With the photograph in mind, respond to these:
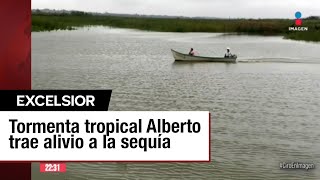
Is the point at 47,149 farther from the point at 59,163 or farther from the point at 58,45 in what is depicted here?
the point at 58,45

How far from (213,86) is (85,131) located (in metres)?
1.93

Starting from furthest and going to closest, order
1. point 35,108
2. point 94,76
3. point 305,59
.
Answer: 1. point 305,59
2. point 94,76
3. point 35,108

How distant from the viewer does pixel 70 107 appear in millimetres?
4617

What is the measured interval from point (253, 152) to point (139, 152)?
1.68 metres

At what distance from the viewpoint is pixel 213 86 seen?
5930 mm

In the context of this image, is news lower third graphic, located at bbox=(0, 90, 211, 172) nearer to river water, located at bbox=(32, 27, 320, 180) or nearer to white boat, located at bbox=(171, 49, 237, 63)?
river water, located at bbox=(32, 27, 320, 180)

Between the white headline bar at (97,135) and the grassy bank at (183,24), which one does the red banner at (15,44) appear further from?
the grassy bank at (183,24)

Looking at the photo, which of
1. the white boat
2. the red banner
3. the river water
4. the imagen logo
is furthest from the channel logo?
the red banner

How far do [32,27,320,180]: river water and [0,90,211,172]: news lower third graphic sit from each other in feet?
2.34

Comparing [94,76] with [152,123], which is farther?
[94,76]

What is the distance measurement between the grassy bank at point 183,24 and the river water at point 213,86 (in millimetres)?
121

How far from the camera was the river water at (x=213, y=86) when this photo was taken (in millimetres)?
5633

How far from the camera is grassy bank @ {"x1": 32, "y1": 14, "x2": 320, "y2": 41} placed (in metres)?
5.59

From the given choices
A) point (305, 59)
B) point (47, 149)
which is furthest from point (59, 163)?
point (305, 59)
